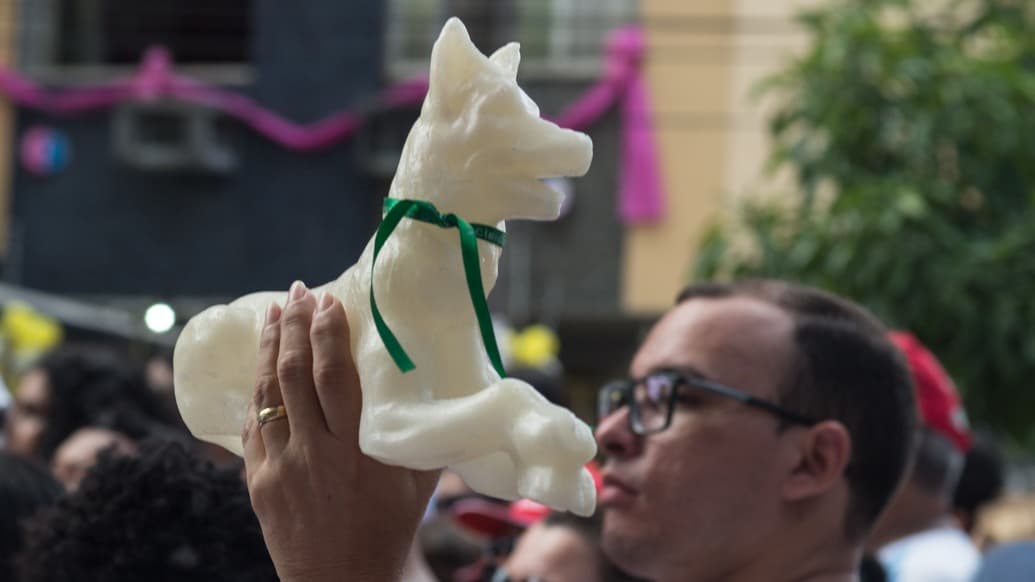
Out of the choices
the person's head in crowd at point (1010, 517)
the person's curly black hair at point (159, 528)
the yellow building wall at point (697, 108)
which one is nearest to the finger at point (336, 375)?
the person's curly black hair at point (159, 528)

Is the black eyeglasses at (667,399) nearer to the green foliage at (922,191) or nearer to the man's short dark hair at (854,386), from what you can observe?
the man's short dark hair at (854,386)

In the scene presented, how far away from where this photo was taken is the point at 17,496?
2.54m

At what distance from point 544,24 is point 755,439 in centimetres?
1064

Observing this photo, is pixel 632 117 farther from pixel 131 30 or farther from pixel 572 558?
pixel 572 558

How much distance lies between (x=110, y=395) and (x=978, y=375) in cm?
397

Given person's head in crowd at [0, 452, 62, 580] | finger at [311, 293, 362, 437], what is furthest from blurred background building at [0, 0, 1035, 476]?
finger at [311, 293, 362, 437]

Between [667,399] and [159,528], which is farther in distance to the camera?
[667,399]

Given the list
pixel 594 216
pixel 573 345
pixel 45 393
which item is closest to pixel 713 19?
pixel 594 216

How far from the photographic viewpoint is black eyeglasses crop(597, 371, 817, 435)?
2.31 meters

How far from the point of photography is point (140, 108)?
12.8 metres

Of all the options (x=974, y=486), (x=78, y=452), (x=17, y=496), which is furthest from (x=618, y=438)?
(x=974, y=486)

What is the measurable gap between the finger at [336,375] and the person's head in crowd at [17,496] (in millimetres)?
1069

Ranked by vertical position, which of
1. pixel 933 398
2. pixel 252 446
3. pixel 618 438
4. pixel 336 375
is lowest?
pixel 933 398

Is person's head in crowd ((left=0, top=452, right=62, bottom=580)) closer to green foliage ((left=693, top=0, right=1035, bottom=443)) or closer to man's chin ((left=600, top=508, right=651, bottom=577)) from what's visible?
man's chin ((left=600, top=508, right=651, bottom=577))
